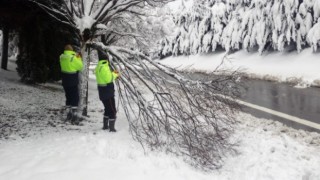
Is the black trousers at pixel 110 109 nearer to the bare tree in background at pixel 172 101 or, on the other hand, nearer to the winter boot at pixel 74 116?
the bare tree in background at pixel 172 101

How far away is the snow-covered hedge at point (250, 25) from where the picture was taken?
14625mm

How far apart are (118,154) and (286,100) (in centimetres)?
642

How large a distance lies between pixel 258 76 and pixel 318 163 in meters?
10.5

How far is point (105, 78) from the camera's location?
6.89m

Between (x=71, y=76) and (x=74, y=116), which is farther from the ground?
(x=71, y=76)

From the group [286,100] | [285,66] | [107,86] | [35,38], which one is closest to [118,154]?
[107,86]

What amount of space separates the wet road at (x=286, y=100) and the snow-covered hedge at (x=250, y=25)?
279 centimetres

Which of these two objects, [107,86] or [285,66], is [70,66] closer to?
[107,86]

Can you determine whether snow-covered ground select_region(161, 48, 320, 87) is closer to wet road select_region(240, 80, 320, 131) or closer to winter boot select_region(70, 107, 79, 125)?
wet road select_region(240, 80, 320, 131)

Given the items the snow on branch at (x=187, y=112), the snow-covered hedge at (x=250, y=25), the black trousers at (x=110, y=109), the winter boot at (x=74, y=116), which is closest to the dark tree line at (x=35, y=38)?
the winter boot at (x=74, y=116)

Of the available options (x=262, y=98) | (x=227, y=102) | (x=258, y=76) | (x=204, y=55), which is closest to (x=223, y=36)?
(x=204, y=55)

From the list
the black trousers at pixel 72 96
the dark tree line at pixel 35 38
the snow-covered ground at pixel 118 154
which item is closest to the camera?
the snow-covered ground at pixel 118 154

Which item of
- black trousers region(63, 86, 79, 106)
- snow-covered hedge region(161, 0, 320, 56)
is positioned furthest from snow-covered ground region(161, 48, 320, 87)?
black trousers region(63, 86, 79, 106)

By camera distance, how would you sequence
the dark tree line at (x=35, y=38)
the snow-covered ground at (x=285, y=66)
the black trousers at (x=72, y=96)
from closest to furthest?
the black trousers at (x=72, y=96) → the dark tree line at (x=35, y=38) → the snow-covered ground at (x=285, y=66)
